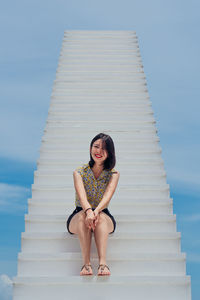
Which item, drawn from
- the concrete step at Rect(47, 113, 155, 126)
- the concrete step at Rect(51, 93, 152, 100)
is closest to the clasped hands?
the concrete step at Rect(47, 113, 155, 126)

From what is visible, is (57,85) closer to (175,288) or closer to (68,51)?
(68,51)

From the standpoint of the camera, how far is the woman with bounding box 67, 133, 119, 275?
317 cm

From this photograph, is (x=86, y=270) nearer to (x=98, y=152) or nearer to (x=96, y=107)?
(x=98, y=152)

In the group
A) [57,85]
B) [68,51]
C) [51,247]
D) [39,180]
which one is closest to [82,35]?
[68,51]

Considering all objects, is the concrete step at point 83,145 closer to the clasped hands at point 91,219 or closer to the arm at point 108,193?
the arm at point 108,193

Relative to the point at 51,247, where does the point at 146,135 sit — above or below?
above

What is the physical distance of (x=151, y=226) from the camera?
3801mm

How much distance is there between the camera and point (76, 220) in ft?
10.9

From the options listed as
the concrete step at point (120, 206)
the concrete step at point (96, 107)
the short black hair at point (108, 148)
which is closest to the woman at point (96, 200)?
the short black hair at point (108, 148)

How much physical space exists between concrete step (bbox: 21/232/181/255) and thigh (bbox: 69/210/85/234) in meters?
0.17

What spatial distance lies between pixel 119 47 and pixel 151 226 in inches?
169

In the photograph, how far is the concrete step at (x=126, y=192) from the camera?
4.32 m

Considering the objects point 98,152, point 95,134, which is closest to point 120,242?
point 98,152

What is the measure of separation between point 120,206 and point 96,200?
63 cm
